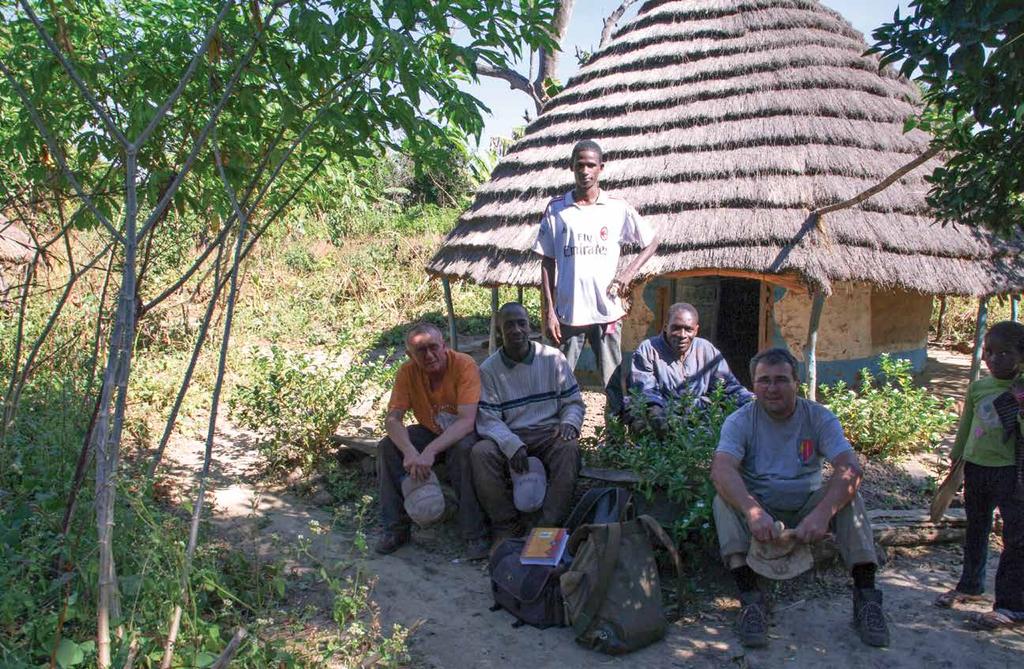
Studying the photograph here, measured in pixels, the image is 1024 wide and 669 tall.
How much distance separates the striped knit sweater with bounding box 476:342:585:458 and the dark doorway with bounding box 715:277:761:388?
4796mm

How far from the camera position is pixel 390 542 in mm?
4270

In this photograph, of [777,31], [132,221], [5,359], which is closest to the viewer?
[132,221]

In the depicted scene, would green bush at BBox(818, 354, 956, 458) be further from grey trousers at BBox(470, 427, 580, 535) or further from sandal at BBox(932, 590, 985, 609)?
grey trousers at BBox(470, 427, 580, 535)

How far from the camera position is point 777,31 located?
768 centimetres

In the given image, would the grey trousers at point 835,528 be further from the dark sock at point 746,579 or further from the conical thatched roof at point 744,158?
the conical thatched roof at point 744,158

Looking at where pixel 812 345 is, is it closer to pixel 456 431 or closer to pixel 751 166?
pixel 751 166

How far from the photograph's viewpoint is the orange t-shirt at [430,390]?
14.4 feet

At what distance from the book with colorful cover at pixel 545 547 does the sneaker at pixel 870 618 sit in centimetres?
123

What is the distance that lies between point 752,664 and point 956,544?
5.82ft

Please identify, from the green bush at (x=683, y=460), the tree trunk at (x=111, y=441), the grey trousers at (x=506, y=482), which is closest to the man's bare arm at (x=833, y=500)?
the green bush at (x=683, y=460)

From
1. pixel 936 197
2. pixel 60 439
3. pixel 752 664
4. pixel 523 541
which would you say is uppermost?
pixel 936 197

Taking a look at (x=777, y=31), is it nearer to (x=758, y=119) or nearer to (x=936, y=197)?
(x=758, y=119)

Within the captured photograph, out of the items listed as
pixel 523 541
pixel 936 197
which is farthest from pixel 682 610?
pixel 936 197

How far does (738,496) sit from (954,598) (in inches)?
45.2
